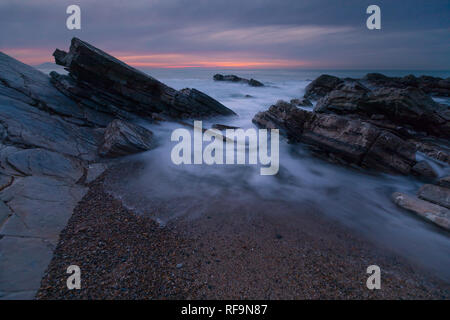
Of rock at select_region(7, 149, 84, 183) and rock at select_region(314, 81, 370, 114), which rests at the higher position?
rock at select_region(314, 81, 370, 114)

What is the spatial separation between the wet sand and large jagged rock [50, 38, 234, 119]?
6923 millimetres

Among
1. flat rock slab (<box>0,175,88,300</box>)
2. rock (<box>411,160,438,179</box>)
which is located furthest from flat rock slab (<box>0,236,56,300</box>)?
rock (<box>411,160,438,179</box>)

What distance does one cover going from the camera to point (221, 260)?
3305mm

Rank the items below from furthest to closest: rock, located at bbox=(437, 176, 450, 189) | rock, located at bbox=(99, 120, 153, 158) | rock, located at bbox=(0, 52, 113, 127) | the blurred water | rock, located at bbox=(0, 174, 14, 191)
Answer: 1. rock, located at bbox=(0, 52, 113, 127)
2. rock, located at bbox=(99, 120, 153, 158)
3. rock, located at bbox=(437, 176, 450, 189)
4. the blurred water
5. rock, located at bbox=(0, 174, 14, 191)

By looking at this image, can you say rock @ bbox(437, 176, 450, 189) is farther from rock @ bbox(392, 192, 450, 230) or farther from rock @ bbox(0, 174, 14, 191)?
Answer: rock @ bbox(0, 174, 14, 191)

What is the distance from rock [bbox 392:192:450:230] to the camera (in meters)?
4.47

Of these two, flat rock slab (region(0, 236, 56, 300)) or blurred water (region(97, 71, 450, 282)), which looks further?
blurred water (region(97, 71, 450, 282))

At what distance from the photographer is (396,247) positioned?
12.6ft

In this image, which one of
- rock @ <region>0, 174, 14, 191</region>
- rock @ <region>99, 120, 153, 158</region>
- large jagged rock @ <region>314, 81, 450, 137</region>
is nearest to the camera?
rock @ <region>0, 174, 14, 191</region>

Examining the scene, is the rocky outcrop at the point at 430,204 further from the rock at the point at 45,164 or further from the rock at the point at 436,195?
the rock at the point at 45,164

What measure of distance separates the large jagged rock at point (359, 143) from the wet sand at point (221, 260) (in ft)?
12.6

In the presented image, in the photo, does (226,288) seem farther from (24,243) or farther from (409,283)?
(24,243)

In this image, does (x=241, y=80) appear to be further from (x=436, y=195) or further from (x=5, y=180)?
(x=5, y=180)
